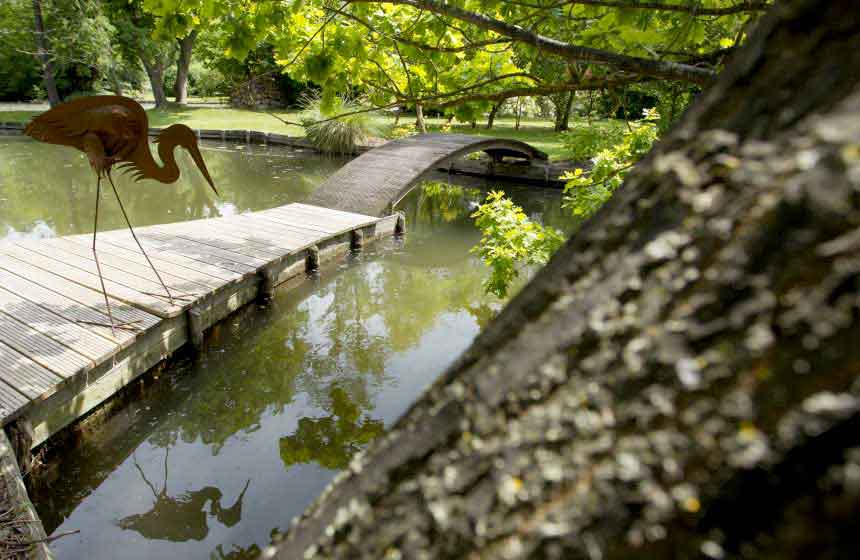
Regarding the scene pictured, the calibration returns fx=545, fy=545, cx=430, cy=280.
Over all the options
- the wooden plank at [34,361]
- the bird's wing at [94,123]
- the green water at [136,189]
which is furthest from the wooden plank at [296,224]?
the wooden plank at [34,361]

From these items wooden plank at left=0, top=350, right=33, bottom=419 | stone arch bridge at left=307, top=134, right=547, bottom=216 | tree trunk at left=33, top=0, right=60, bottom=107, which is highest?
tree trunk at left=33, top=0, right=60, bottom=107

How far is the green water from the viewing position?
977 centimetres

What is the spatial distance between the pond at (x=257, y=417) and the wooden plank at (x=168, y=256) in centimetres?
55

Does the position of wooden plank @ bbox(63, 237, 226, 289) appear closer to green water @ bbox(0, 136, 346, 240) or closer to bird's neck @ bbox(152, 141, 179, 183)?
bird's neck @ bbox(152, 141, 179, 183)

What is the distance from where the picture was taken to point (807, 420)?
43 centimetres

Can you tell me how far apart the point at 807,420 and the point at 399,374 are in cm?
476

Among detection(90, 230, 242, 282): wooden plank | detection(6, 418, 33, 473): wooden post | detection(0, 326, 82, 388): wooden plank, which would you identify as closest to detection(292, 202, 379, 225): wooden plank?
detection(90, 230, 242, 282): wooden plank

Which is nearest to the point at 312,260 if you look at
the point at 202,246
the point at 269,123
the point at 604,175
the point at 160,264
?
the point at 202,246

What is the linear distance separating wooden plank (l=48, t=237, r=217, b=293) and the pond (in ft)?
1.91

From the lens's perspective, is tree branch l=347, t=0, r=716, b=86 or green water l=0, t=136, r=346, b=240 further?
green water l=0, t=136, r=346, b=240

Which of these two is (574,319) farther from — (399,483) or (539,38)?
(539,38)

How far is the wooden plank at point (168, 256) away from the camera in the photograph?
5.61 meters

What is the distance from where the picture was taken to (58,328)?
4.14m

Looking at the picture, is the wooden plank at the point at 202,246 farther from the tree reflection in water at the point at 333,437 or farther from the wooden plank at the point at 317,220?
the tree reflection in water at the point at 333,437
